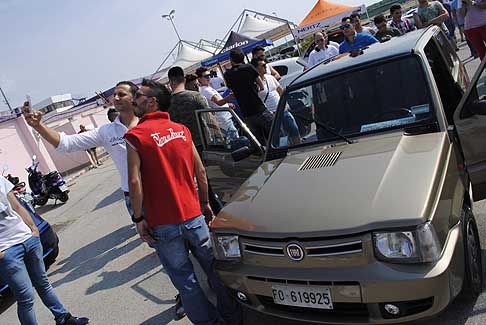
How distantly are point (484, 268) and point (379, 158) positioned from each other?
1.21 meters

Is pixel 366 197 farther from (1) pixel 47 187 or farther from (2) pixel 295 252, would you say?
(1) pixel 47 187

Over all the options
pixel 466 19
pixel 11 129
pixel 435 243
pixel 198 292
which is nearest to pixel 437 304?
pixel 435 243

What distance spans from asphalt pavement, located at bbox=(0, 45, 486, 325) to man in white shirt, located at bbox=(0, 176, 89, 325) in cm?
81

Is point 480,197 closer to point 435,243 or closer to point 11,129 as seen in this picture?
point 435,243

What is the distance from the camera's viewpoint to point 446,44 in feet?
14.2

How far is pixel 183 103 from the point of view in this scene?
454 cm

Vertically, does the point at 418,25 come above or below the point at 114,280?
above

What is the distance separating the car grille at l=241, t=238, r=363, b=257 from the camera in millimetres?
2334

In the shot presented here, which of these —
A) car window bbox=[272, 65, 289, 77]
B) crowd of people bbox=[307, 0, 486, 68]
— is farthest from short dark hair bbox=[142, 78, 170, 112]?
car window bbox=[272, 65, 289, 77]

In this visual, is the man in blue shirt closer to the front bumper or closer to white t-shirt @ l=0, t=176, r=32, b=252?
the front bumper

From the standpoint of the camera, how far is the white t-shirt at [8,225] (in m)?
3.37

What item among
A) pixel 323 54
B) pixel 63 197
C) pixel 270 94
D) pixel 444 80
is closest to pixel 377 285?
pixel 444 80

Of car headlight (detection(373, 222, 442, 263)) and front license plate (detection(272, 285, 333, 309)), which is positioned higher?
car headlight (detection(373, 222, 442, 263))

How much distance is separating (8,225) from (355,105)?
303 centimetres
